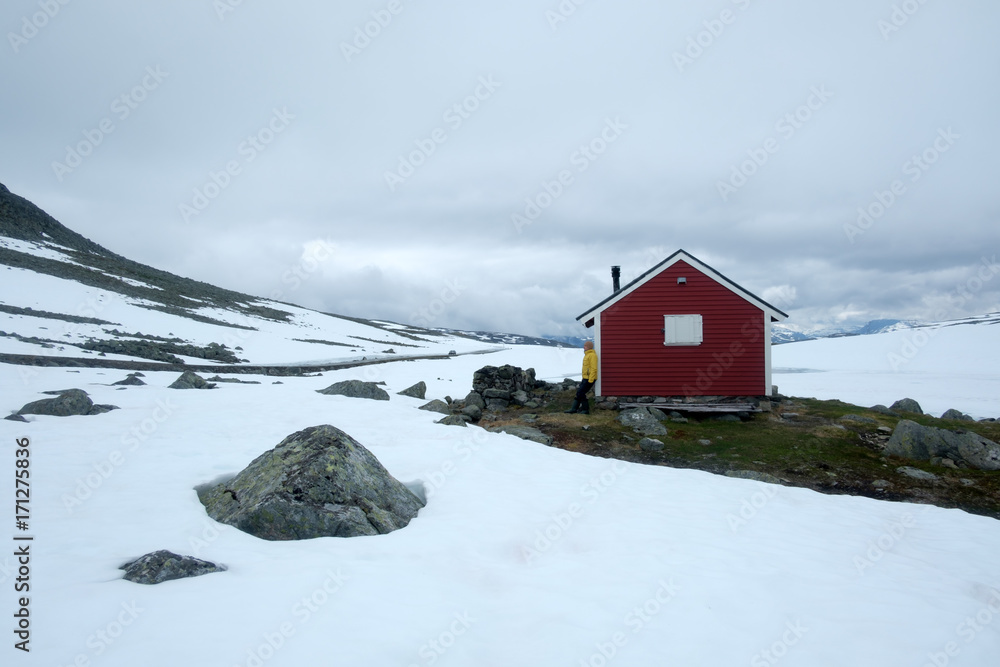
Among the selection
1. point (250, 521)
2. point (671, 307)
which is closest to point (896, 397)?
point (671, 307)

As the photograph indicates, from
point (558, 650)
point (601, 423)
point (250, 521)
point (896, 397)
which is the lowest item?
point (558, 650)

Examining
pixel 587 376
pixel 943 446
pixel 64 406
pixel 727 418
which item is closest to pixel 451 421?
pixel 587 376

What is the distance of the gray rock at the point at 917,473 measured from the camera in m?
11.9

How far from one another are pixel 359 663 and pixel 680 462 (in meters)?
10.8

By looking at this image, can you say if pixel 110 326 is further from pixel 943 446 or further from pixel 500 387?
pixel 943 446

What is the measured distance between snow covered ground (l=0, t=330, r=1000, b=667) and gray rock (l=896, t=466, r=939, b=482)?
2.53 metres

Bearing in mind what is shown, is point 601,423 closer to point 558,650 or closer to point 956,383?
point 558,650

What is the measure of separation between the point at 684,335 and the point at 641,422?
4475 mm

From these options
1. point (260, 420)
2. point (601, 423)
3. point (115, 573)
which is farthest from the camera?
point (601, 423)

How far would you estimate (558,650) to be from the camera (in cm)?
481

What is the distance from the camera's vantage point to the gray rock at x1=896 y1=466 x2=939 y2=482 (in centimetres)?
1188

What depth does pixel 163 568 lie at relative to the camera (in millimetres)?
5121

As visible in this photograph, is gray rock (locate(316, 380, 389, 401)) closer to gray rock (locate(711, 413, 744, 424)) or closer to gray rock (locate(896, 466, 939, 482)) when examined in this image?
gray rock (locate(711, 413, 744, 424))

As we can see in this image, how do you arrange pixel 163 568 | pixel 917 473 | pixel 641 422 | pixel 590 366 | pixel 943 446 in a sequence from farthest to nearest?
pixel 590 366 → pixel 641 422 → pixel 943 446 → pixel 917 473 → pixel 163 568
